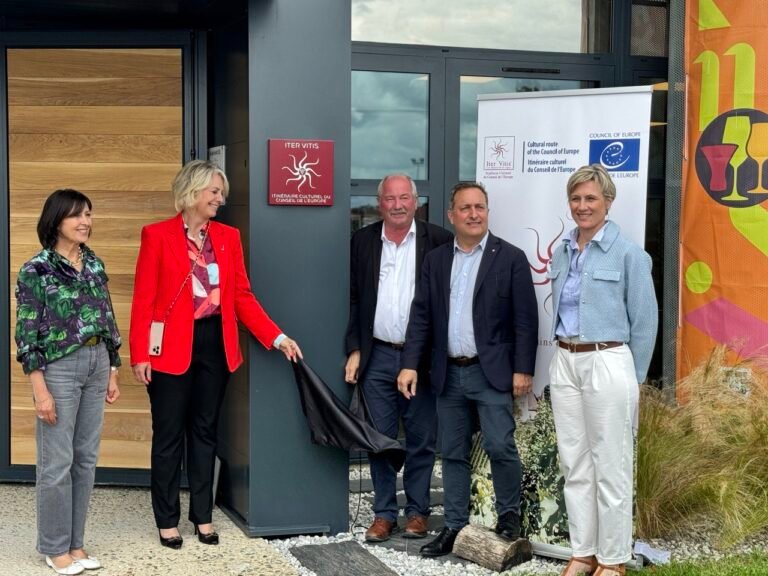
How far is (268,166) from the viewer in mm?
5445

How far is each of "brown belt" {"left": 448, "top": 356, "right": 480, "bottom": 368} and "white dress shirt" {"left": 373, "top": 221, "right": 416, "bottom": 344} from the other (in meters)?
0.32

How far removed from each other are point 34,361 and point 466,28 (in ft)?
13.6

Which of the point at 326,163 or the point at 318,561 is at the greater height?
the point at 326,163

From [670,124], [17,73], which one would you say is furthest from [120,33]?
[670,124]

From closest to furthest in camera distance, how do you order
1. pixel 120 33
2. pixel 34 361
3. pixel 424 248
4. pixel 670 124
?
pixel 34 361 → pixel 424 248 → pixel 120 33 → pixel 670 124

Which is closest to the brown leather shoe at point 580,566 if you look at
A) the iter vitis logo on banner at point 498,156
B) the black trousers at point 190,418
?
the black trousers at point 190,418

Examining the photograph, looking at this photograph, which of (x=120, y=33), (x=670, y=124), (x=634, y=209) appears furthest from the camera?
(x=670, y=124)

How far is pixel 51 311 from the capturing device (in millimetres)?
4703

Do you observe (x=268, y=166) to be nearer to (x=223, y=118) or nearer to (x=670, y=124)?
(x=223, y=118)

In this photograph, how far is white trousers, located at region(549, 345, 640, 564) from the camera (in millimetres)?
4805

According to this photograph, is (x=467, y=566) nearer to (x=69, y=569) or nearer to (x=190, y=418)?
(x=190, y=418)

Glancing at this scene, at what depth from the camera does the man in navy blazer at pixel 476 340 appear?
5277mm

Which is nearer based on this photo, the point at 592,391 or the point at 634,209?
the point at 592,391

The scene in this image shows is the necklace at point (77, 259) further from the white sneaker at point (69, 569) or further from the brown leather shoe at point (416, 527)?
the brown leather shoe at point (416, 527)
